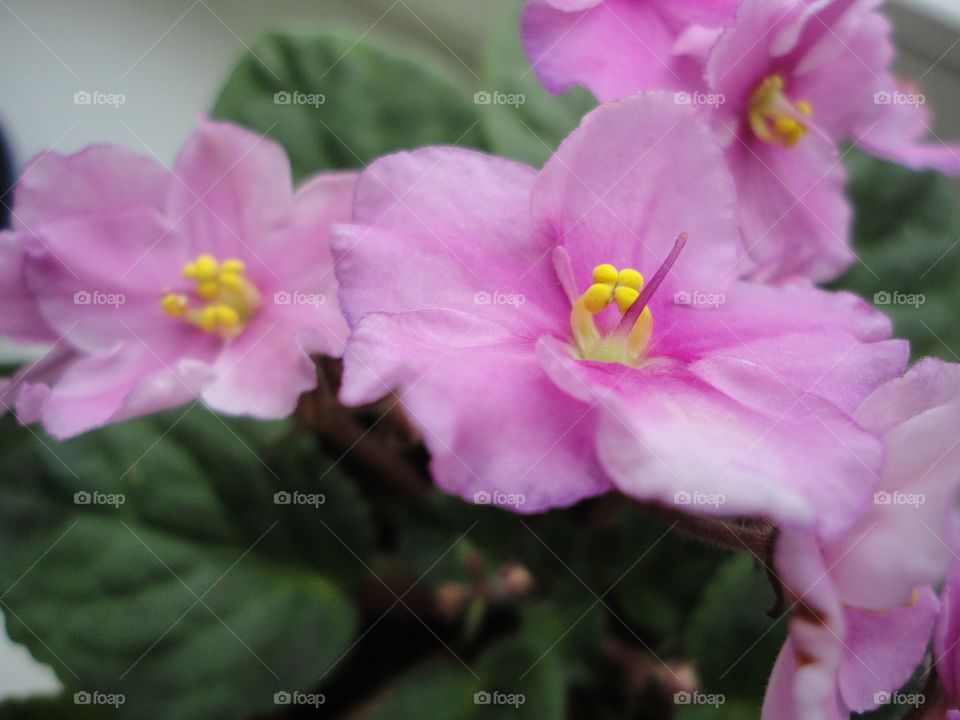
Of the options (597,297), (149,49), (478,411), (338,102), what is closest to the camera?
(478,411)

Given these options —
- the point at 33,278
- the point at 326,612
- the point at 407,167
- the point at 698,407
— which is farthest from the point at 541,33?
the point at 326,612

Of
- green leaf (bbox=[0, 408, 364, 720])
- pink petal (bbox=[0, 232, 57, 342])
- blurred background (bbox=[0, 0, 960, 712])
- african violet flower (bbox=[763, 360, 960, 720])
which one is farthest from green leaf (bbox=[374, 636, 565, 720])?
blurred background (bbox=[0, 0, 960, 712])

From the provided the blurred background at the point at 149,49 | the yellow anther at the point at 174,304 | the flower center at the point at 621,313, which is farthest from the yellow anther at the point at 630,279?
the blurred background at the point at 149,49

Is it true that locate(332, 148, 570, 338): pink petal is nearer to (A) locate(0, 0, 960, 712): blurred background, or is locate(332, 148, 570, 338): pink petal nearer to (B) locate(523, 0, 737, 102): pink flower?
(B) locate(523, 0, 737, 102): pink flower

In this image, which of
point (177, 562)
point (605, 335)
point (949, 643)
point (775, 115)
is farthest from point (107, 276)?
point (949, 643)

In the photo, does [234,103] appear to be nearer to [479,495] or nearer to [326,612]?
[326,612]

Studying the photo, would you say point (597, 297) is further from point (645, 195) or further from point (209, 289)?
point (209, 289)
